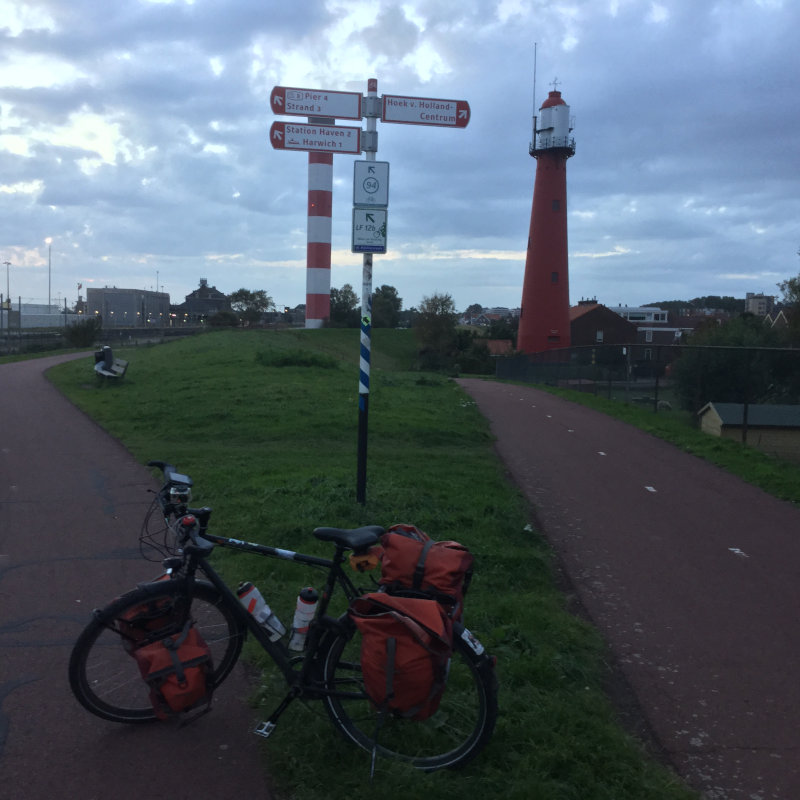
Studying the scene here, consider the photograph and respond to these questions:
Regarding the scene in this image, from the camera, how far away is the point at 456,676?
370 centimetres

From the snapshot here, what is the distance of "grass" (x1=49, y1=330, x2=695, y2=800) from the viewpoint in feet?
11.3

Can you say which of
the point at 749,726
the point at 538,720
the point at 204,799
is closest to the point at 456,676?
the point at 538,720

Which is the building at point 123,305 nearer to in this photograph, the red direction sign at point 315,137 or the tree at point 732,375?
the tree at point 732,375

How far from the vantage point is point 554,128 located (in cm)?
4666

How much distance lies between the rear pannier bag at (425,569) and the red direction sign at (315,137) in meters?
5.08

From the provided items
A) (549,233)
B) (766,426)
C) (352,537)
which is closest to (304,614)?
(352,537)

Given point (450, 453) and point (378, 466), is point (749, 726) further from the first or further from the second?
point (450, 453)

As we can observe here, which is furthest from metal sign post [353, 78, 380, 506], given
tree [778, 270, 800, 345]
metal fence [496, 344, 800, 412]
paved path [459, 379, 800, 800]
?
tree [778, 270, 800, 345]

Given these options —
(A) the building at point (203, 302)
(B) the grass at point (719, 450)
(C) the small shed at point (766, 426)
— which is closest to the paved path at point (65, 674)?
(B) the grass at point (719, 450)

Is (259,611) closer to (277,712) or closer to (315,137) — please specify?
(277,712)

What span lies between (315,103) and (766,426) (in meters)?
11.5

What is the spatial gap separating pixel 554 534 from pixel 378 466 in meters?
3.31

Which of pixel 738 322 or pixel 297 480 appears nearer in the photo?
pixel 297 480

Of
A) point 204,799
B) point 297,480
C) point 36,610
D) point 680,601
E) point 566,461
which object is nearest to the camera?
point 204,799
